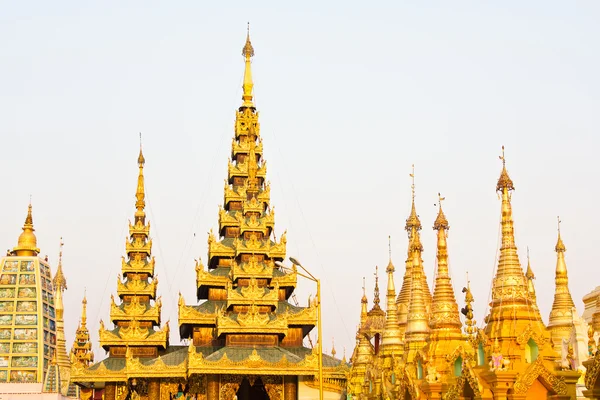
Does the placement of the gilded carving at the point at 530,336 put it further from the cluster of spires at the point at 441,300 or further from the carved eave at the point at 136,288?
the carved eave at the point at 136,288

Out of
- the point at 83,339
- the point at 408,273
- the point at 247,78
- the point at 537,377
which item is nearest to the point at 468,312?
the point at 408,273

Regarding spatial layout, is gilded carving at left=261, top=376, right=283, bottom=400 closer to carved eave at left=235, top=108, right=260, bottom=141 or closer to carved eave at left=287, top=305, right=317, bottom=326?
carved eave at left=287, top=305, right=317, bottom=326

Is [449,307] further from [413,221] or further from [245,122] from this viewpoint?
[245,122]

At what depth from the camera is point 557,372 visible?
85.2 feet

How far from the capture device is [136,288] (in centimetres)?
6128

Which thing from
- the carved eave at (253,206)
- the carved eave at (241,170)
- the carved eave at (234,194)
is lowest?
the carved eave at (253,206)

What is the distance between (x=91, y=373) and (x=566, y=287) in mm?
27503

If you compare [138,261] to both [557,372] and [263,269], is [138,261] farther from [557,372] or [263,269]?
[557,372]

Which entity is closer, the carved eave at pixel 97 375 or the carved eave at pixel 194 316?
the carved eave at pixel 97 375

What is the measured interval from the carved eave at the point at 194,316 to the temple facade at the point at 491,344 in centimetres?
1638

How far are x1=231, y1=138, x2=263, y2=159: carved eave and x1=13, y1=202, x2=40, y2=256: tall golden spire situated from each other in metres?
27.1

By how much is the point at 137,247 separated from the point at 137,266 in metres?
1.42

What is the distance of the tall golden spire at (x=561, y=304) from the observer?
127ft

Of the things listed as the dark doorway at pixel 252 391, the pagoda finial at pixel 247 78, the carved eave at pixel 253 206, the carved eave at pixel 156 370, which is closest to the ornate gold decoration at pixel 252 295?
the dark doorway at pixel 252 391
